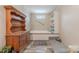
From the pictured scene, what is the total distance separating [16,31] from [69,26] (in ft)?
2.88

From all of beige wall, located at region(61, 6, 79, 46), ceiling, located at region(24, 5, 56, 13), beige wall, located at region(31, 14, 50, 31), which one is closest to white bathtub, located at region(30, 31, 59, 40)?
beige wall, located at region(31, 14, 50, 31)

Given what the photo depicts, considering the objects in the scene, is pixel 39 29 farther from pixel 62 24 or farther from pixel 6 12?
pixel 6 12

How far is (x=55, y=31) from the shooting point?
1.87 metres

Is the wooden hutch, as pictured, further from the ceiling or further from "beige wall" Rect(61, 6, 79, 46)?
"beige wall" Rect(61, 6, 79, 46)

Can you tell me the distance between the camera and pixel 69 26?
A: 6.33 ft

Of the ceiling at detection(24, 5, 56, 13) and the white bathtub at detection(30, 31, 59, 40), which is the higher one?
the ceiling at detection(24, 5, 56, 13)

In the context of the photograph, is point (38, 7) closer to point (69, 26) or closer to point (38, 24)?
point (38, 24)

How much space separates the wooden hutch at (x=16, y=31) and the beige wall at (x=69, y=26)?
0.62 m

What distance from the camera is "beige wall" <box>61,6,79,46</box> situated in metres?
1.80

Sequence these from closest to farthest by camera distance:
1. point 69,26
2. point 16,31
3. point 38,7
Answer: point 38,7, point 16,31, point 69,26

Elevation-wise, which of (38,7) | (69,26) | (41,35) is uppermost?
(38,7)

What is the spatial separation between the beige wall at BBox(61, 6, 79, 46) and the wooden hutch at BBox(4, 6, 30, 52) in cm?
62

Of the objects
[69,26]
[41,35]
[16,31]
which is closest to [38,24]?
[41,35]
